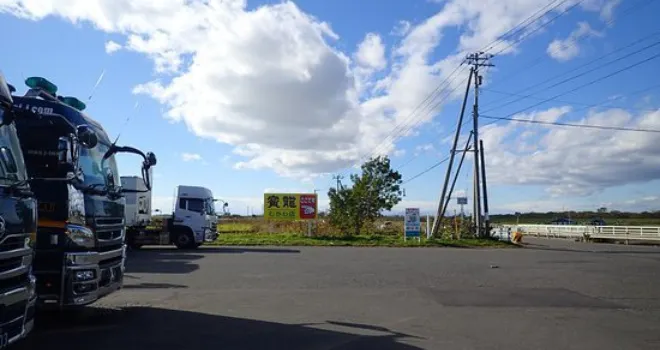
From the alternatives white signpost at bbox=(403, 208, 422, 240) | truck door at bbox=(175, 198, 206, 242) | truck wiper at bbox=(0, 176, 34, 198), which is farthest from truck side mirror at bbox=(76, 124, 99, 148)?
white signpost at bbox=(403, 208, 422, 240)

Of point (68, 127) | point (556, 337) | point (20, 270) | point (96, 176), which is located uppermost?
point (68, 127)

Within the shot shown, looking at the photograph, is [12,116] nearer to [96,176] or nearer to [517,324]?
[96,176]

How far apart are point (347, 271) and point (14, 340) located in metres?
11.7

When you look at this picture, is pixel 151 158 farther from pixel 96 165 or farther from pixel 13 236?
pixel 13 236

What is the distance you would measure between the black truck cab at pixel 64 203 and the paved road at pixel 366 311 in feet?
2.48

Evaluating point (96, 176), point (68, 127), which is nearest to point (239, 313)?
point (96, 176)

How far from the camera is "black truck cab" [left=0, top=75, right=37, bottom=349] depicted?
183 inches

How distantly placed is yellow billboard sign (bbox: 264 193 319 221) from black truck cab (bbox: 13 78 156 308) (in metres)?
29.4

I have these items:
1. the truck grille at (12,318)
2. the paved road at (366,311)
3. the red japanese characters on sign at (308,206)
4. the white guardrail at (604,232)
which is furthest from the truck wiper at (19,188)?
the white guardrail at (604,232)

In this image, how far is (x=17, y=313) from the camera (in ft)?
15.9

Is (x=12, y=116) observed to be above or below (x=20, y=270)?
above

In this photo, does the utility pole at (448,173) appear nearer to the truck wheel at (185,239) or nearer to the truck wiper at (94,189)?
the truck wheel at (185,239)

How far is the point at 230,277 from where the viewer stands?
46.1 feet

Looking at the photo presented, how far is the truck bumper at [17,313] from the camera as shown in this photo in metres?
4.59
